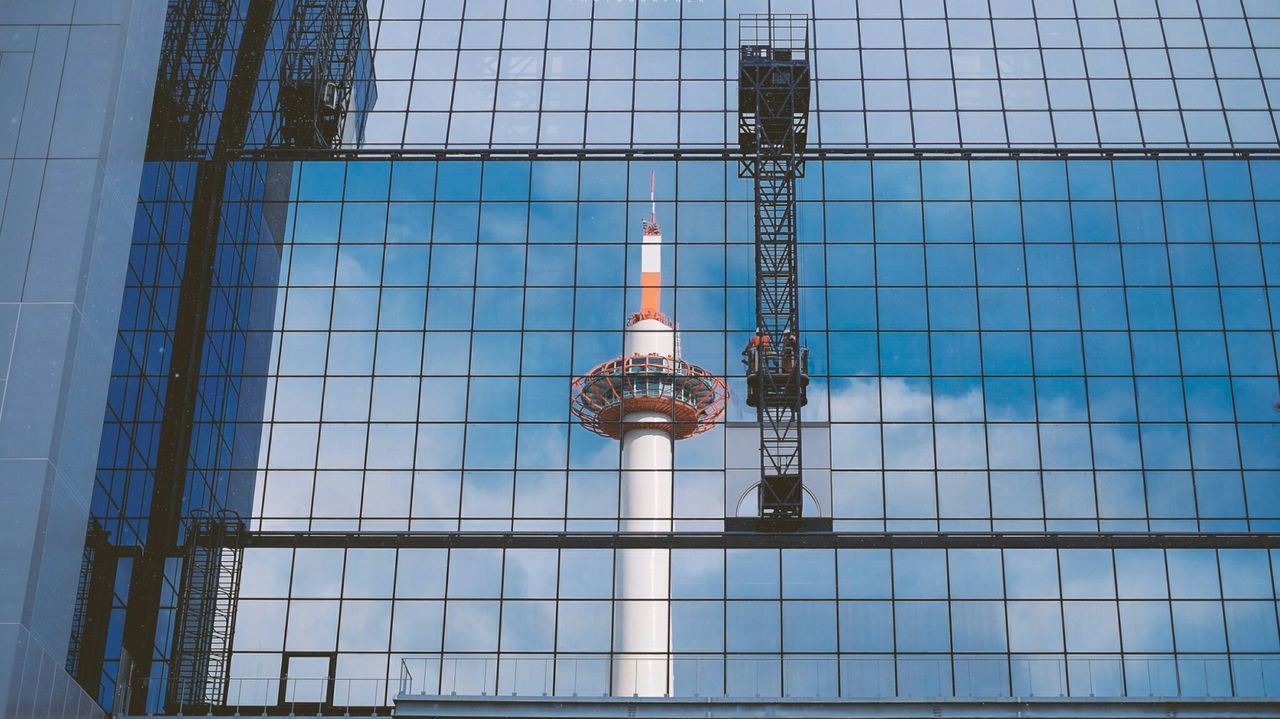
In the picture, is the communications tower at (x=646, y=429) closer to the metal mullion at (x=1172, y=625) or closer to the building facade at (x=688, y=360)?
the building facade at (x=688, y=360)

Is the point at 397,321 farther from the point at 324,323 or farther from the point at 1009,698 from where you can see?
the point at 1009,698

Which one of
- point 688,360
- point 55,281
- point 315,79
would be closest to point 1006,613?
point 688,360

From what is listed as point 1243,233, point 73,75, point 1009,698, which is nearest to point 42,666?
point 73,75

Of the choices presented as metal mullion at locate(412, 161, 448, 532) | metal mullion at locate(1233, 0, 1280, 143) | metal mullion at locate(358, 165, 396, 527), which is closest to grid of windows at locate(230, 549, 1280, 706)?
metal mullion at locate(358, 165, 396, 527)

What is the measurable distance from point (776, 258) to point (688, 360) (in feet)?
15.6

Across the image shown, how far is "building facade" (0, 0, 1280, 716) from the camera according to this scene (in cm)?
5156

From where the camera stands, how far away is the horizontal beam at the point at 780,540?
5331cm

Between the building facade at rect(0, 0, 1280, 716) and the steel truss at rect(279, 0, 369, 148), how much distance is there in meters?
0.19

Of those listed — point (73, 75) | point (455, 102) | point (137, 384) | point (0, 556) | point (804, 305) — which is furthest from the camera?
point (455, 102)

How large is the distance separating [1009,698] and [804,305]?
17058 mm

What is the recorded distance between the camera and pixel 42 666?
131 ft

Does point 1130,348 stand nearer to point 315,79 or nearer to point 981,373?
point 981,373

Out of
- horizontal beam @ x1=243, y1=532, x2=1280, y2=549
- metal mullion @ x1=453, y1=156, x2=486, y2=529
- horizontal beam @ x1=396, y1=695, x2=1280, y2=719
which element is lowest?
horizontal beam @ x1=396, y1=695, x2=1280, y2=719

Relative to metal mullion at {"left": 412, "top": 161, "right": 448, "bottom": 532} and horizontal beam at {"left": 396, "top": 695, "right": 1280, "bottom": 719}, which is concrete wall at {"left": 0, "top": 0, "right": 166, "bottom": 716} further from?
metal mullion at {"left": 412, "top": 161, "right": 448, "bottom": 532}
